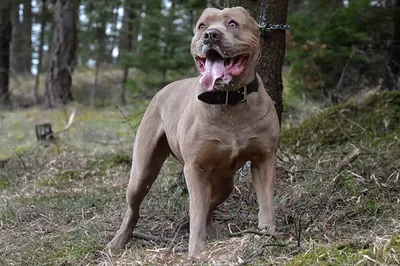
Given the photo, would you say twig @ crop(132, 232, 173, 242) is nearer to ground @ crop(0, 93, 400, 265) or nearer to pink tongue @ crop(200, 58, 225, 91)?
ground @ crop(0, 93, 400, 265)

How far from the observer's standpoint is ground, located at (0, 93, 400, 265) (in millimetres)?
3932

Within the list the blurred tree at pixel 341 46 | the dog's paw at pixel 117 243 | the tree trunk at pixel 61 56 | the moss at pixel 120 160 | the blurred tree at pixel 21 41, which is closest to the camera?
the dog's paw at pixel 117 243

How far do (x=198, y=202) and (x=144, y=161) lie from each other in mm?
957

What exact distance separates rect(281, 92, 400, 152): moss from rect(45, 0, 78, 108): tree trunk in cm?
891

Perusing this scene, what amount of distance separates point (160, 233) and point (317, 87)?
228 inches

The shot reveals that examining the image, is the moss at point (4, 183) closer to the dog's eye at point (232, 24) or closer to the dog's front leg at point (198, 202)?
the dog's front leg at point (198, 202)

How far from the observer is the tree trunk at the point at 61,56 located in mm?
15875

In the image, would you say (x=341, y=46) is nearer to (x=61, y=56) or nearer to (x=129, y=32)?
(x=129, y=32)

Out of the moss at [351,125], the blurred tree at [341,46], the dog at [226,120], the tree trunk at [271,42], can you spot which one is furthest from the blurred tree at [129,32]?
the dog at [226,120]

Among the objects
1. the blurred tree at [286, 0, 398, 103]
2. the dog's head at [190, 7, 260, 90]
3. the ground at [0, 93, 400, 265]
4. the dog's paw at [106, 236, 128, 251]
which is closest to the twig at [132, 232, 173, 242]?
the ground at [0, 93, 400, 265]

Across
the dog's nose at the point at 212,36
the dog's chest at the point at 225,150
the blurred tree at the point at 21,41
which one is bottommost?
the blurred tree at the point at 21,41

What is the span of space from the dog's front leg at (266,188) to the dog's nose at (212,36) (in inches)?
34.7

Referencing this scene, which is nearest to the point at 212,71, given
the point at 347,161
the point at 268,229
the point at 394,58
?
the point at 268,229

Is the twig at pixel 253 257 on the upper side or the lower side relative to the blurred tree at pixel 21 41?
upper
